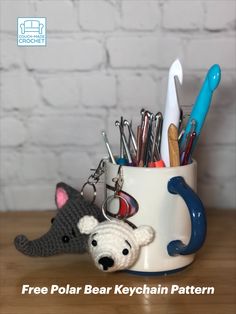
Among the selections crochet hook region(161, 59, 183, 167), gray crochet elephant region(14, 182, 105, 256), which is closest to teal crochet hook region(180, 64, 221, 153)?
crochet hook region(161, 59, 183, 167)

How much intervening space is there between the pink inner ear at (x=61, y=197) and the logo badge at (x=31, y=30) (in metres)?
0.21

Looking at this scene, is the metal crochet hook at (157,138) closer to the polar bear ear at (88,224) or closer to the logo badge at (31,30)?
the polar bear ear at (88,224)

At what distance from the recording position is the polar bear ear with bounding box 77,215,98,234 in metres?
0.48

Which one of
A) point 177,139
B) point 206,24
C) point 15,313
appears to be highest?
point 206,24

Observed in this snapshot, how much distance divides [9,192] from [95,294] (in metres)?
0.28

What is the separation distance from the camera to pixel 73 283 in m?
0.47

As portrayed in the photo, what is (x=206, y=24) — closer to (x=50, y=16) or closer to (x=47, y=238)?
(x=50, y=16)

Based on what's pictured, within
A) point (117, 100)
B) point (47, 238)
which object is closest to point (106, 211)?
point (47, 238)

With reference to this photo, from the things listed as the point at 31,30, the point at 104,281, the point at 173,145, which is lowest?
the point at 104,281

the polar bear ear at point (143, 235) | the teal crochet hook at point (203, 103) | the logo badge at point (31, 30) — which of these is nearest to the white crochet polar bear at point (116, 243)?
the polar bear ear at point (143, 235)

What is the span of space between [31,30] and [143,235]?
32cm

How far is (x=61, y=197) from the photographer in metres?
0.53

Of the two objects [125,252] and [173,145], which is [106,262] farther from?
[173,145]

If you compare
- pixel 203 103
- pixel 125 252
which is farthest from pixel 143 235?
pixel 203 103
